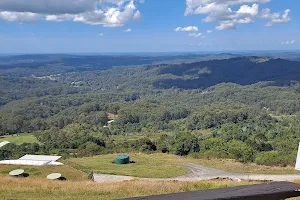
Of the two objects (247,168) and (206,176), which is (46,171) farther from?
(247,168)

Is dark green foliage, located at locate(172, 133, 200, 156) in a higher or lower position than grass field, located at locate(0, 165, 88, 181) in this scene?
lower

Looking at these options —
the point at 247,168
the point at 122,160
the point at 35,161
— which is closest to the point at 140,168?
the point at 122,160

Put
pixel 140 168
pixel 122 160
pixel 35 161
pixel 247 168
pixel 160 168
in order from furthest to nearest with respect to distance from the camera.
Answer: pixel 122 160
pixel 140 168
pixel 160 168
pixel 247 168
pixel 35 161

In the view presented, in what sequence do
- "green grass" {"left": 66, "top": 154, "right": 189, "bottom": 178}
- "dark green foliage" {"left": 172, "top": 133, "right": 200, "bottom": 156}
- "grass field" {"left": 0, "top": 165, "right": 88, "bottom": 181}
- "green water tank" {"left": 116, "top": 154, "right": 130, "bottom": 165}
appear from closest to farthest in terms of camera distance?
"grass field" {"left": 0, "top": 165, "right": 88, "bottom": 181} → "green grass" {"left": 66, "top": 154, "right": 189, "bottom": 178} → "green water tank" {"left": 116, "top": 154, "right": 130, "bottom": 165} → "dark green foliage" {"left": 172, "top": 133, "right": 200, "bottom": 156}

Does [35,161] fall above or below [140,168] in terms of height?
above

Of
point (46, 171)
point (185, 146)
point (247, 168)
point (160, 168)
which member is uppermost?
point (46, 171)

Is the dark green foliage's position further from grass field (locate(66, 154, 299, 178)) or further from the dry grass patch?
the dry grass patch

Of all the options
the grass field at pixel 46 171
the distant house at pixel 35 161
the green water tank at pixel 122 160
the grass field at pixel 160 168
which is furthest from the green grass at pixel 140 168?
the grass field at pixel 46 171

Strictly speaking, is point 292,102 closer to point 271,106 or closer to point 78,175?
point 271,106

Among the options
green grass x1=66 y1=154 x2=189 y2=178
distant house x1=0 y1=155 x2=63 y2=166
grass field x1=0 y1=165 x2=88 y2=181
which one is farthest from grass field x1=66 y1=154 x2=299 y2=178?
grass field x1=0 y1=165 x2=88 y2=181
